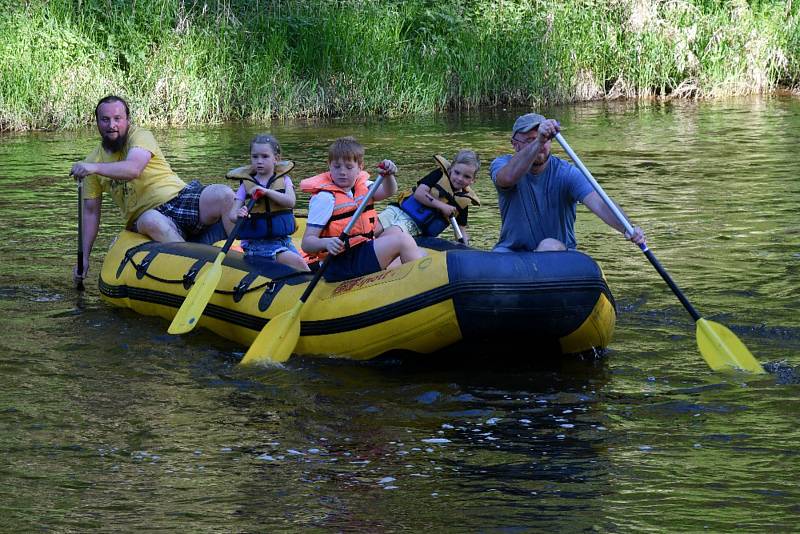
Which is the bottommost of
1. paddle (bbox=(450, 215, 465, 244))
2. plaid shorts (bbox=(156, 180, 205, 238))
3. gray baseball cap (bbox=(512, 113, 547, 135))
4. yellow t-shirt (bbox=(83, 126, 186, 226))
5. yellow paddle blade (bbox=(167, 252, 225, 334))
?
yellow paddle blade (bbox=(167, 252, 225, 334))

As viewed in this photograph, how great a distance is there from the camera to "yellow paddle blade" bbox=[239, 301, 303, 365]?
521cm

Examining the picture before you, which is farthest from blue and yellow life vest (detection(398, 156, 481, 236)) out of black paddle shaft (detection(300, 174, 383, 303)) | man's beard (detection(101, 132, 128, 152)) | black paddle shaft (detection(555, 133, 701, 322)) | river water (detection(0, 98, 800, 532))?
man's beard (detection(101, 132, 128, 152))

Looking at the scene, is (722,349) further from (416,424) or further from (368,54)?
(368,54)

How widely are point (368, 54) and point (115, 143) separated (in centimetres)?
765

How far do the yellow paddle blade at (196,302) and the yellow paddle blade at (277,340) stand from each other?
1.44 feet

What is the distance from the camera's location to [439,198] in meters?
6.48

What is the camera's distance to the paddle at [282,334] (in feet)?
17.1

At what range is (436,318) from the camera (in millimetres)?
4969

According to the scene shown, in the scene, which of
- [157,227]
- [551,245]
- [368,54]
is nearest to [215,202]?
[157,227]

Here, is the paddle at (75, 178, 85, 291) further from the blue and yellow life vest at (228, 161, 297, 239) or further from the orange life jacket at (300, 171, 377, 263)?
the orange life jacket at (300, 171, 377, 263)

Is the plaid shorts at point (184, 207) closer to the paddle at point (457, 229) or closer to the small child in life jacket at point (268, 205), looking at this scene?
the small child in life jacket at point (268, 205)

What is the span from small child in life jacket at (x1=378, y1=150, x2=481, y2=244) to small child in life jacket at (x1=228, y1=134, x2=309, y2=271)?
594mm

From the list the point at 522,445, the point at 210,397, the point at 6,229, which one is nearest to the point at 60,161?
the point at 6,229

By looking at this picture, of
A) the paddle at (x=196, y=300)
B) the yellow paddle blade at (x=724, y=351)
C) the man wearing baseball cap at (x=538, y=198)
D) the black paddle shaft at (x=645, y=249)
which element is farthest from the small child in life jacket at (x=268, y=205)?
the yellow paddle blade at (x=724, y=351)
